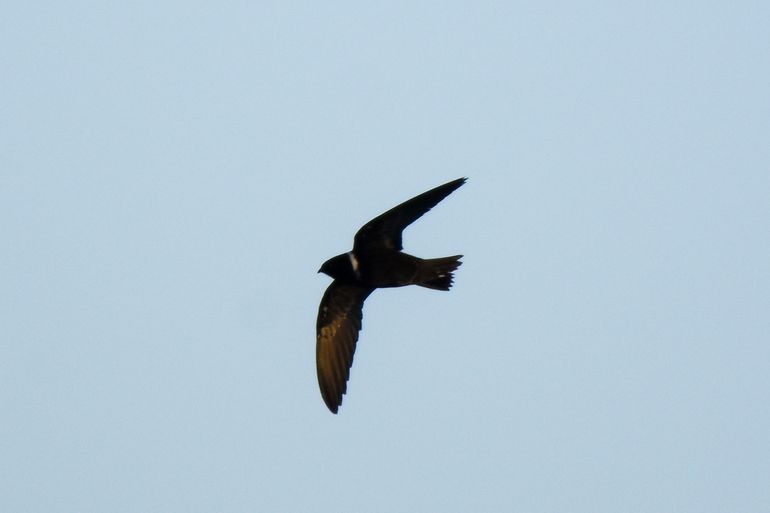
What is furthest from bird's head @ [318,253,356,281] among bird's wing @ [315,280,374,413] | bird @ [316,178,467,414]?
bird's wing @ [315,280,374,413]

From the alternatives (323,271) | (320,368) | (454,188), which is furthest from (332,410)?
(454,188)

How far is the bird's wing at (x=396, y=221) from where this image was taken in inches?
463

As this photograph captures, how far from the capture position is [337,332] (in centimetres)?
1347

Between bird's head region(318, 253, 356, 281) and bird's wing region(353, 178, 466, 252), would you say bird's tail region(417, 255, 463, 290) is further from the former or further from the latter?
bird's head region(318, 253, 356, 281)

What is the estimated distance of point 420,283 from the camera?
40.1ft

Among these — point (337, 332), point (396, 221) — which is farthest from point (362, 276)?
point (337, 332)

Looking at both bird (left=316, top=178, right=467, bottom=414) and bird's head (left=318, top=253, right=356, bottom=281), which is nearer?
bird (left=316, top=178, right=467, bottom=414)

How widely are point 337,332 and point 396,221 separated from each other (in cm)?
192

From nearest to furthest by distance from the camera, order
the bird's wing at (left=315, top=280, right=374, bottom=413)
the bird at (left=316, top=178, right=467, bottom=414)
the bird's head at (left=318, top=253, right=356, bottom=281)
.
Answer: the bird at (left=316, top=178, right=467, bottom=414) < the bird's head at (left=318, top=253, right=356, bottom=281) < the bird's wing at (left=315, top=280, right=374, bottom=413)

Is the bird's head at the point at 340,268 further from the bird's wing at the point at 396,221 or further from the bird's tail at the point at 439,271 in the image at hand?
the bird's tail at the point at 439,271

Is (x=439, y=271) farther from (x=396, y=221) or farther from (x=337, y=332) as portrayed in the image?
(x=337, y=332)

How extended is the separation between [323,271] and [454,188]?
1.90m

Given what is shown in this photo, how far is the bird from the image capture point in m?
12.1

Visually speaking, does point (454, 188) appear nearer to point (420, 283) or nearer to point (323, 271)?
point (420, 283)
